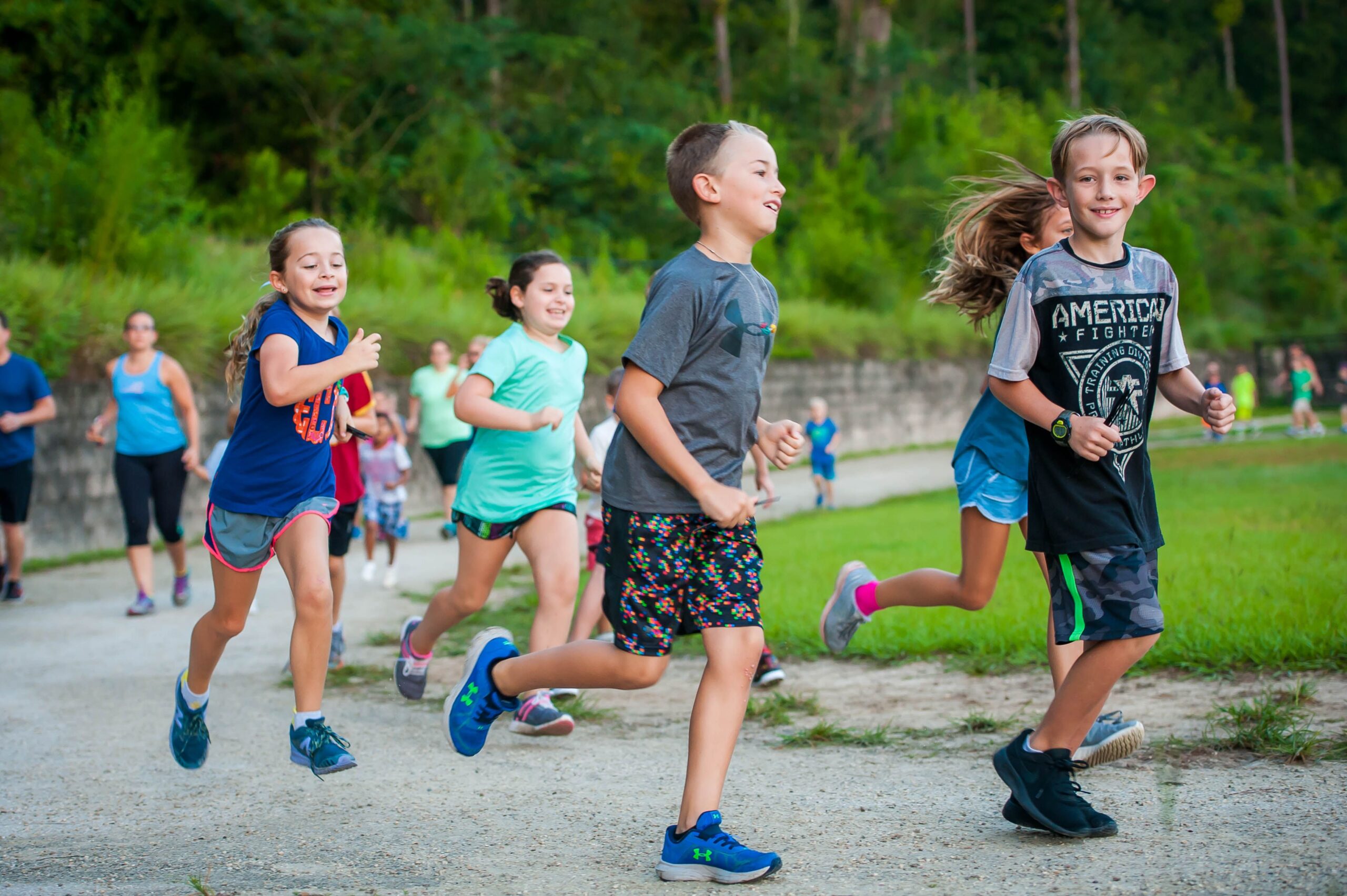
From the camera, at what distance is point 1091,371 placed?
3453 mm

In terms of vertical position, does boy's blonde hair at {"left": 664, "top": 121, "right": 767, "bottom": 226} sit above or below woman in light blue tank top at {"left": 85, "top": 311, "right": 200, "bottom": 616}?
above

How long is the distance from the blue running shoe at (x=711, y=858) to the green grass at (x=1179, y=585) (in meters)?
2.85

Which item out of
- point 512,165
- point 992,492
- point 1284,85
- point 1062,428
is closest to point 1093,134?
point 1062,428

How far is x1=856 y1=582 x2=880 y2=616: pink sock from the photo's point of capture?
5.03 metres

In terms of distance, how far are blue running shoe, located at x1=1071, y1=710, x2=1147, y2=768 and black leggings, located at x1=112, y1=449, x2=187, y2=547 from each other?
20.6 ft

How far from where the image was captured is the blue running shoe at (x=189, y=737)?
4332mm

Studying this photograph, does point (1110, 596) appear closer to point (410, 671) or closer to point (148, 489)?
point (410, 671)

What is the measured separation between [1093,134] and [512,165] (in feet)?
93.3

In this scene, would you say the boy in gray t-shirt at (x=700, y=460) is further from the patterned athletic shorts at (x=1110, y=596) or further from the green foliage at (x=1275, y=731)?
the green foliage at (x=1275, y=731)

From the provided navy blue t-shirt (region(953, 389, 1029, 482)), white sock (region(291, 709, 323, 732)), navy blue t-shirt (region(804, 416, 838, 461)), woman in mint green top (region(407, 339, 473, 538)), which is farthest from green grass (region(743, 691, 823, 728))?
navy blue t-shirt (region(804, 416, 838, 461))

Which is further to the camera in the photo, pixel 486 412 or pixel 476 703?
pixel 486 412

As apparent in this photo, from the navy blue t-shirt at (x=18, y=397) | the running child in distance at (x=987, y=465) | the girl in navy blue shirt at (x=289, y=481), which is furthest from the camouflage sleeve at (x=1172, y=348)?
the navy blue t-shirt at (x=18, y=397)

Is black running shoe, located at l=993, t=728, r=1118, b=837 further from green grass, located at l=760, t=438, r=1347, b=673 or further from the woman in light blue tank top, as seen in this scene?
the woman in light blue tank top

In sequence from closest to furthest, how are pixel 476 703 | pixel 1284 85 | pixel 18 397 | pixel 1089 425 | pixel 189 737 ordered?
pixel 1089 425 → pixel 476 703 → pixel 189 737 → pixel 18 397 → pixel 1284 85
